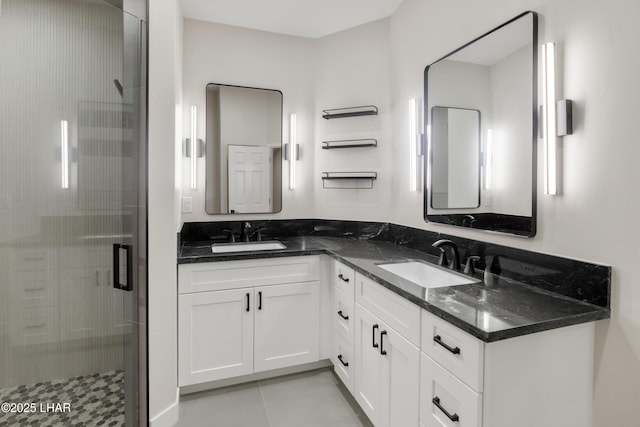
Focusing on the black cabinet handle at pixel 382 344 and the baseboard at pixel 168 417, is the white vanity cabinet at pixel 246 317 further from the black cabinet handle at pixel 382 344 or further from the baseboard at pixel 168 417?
the black cabinet handle at pixel 382 344

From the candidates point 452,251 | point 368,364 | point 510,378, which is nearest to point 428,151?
point 452,251

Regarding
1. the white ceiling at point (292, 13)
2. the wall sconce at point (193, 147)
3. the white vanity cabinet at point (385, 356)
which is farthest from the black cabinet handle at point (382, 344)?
the white ceiling at point (292, 13)

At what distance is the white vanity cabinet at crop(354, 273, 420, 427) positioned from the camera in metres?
1.47

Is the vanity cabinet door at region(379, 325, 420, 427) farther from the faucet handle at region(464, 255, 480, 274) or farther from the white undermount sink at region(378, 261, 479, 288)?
the faucet handle at region(464, 255, 480, 274)

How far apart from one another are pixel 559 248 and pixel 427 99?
49.6 inches

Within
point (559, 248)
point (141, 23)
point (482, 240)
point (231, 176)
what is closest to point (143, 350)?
point (231, 176)

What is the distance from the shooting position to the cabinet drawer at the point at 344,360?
2084mm

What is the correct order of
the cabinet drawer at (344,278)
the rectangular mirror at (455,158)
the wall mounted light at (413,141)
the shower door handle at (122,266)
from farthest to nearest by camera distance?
the wall mounted light at (413,141)
the cabinet drawer at (344,278)
the rectangular mirror at (455,158)
the shower door handle at (122,266)

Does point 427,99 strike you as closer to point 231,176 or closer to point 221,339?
point 231,176

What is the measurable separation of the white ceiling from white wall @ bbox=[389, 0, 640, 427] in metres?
1.35

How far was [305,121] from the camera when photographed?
303 cm

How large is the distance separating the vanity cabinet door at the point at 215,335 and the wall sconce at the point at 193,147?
98 cm

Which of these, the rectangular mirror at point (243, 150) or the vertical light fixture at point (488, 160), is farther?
the rectangular mirror at point (243, 150)

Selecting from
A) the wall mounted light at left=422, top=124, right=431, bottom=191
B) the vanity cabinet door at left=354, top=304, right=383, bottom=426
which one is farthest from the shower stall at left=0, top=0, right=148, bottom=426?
the wall mounted light at left=422, top=124, right=431, bottom=191
